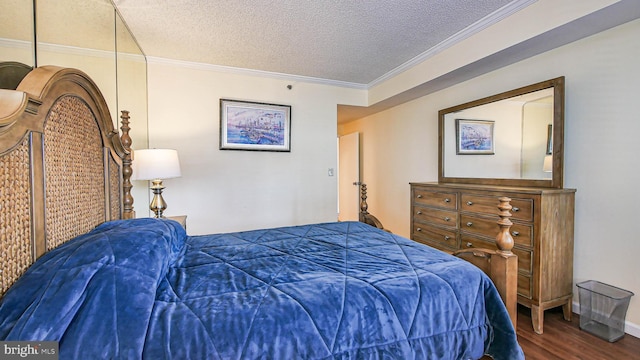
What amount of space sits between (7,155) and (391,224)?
432 centimetres

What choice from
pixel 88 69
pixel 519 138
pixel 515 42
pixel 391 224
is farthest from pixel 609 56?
pixel 88 69

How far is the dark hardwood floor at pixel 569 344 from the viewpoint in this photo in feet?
5.90

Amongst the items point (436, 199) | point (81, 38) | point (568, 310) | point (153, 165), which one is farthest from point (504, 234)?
point (81, 38)

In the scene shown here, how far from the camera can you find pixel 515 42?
7.49ft

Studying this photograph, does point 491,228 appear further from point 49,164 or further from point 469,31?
point 49,164

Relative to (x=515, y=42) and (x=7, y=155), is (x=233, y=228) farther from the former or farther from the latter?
(x=515, y=42)

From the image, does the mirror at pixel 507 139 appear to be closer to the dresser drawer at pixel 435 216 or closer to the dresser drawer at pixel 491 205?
the dresser drawer at pixel 491 205

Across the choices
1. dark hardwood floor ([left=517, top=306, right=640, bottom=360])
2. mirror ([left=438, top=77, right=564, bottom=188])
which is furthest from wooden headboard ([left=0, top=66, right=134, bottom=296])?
mirror ([left=438, top=77, right=564, bottom=188])

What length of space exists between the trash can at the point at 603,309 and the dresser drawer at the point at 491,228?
52 cm

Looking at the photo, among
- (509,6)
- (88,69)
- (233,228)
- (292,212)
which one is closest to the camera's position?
(88,69)

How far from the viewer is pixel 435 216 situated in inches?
120

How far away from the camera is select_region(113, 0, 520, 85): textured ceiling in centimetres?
222

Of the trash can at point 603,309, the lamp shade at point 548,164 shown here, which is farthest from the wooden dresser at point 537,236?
the lamp shade at point 548,164

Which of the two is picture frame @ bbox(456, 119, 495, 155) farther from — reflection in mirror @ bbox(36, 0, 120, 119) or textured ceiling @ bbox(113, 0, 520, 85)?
reflection in mirror @ bbox(36, 0, 120, 119)
